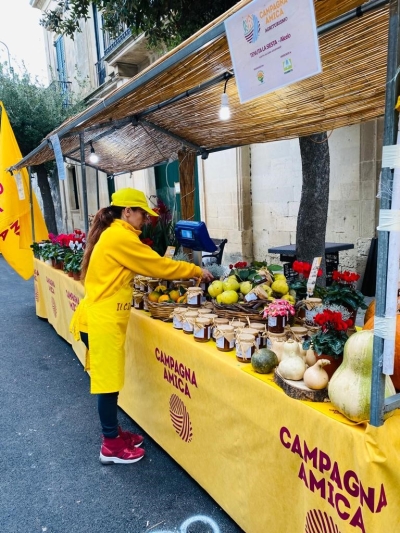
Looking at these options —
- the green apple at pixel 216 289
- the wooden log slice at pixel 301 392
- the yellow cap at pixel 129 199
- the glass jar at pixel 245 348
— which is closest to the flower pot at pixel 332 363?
the wooden log slice at pixel 301 392

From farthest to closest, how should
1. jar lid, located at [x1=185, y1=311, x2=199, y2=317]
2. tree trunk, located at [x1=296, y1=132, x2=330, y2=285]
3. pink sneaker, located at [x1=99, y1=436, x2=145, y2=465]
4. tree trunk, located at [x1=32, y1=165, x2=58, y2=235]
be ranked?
tree trunk, located at [x1=32, y1=165, x2=58, y2=235] < tree trunk, located at [x1=296, y1=132, x2=330, y2=285] < pink sneaker, located at [x1=99, y1=436, x2=145, y2=465] < jar lid, located at [x1=185, y1=311, x2=199, y2=317]

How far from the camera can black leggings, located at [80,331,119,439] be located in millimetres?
A: 2656

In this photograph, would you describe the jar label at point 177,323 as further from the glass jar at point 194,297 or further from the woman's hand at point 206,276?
the woman's hand at point 206,276

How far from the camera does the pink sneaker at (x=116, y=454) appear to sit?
2.76m

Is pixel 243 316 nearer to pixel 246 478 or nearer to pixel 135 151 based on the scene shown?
pixel 246 478

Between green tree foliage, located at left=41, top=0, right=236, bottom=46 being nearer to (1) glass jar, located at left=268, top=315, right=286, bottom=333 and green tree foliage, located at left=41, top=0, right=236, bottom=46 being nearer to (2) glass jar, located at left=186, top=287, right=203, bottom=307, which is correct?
(2) glass jar, located at left=186, top=287, right=203, bottom=307

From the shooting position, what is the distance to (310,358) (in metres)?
1.80

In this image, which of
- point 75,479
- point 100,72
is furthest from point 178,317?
point 100,72

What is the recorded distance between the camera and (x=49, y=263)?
5.68m

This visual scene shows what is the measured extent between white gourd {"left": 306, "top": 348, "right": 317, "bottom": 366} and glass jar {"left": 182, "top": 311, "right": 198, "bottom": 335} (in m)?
0.83

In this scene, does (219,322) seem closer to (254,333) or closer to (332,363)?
(254,333)

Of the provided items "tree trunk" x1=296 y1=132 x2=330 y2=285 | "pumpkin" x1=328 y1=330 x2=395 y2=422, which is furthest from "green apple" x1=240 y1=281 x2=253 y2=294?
"tree trunk" x1=296 y1=132 x2=330 y2=285

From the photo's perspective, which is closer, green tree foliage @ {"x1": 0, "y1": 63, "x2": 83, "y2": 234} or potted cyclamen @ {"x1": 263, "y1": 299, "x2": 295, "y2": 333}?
potted cyclamen @ {"x1": 263, "y1": 299, "x2": 295, "y2": 333}

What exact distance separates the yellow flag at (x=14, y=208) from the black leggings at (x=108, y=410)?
4.42 m
